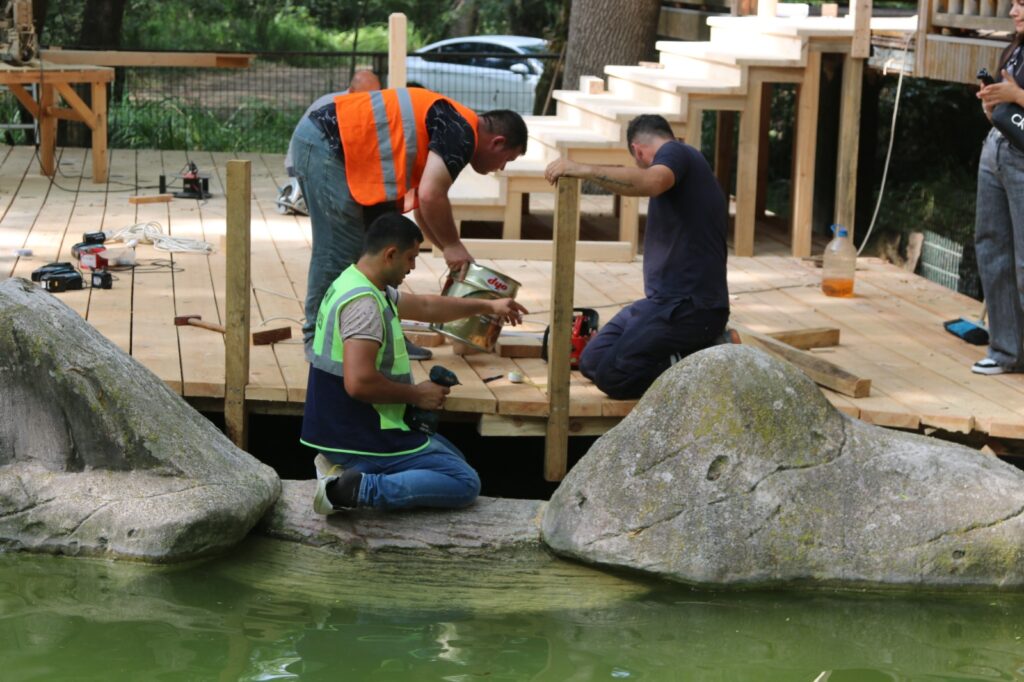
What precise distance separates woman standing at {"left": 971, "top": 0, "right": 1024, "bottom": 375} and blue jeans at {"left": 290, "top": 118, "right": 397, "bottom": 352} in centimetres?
272

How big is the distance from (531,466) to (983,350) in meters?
2.32

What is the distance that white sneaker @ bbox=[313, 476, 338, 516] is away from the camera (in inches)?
215

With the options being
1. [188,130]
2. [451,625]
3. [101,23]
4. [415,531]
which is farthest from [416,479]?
[101,23]

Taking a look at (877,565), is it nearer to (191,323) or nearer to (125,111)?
(191,323)

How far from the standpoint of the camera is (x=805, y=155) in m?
9.53

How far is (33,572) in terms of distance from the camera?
17.4ft

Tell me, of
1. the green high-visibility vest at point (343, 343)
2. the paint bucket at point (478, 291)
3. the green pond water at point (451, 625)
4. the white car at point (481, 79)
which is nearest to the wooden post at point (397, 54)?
the paint bucket at point (478, 291)

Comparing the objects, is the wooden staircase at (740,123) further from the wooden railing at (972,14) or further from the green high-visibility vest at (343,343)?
the green high-visibility vest at (343,343)

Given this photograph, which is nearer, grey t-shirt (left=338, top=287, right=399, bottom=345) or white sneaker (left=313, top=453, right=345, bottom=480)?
grey t-shirt (left=338, top=287, right=399, bottom=345)

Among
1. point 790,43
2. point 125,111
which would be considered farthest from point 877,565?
point 125,111

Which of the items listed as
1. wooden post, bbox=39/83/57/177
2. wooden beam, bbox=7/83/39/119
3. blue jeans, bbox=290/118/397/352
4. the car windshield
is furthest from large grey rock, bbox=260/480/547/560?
the car windshield

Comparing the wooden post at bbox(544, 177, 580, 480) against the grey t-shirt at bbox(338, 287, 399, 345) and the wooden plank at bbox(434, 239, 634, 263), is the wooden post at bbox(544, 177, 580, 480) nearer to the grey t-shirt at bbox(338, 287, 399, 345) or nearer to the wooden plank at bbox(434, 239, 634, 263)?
the grey t-shirt at bbox(338, 287, 399, 345)

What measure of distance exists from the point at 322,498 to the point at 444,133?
1751 mm

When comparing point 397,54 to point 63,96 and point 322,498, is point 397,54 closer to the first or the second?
point 63,96
